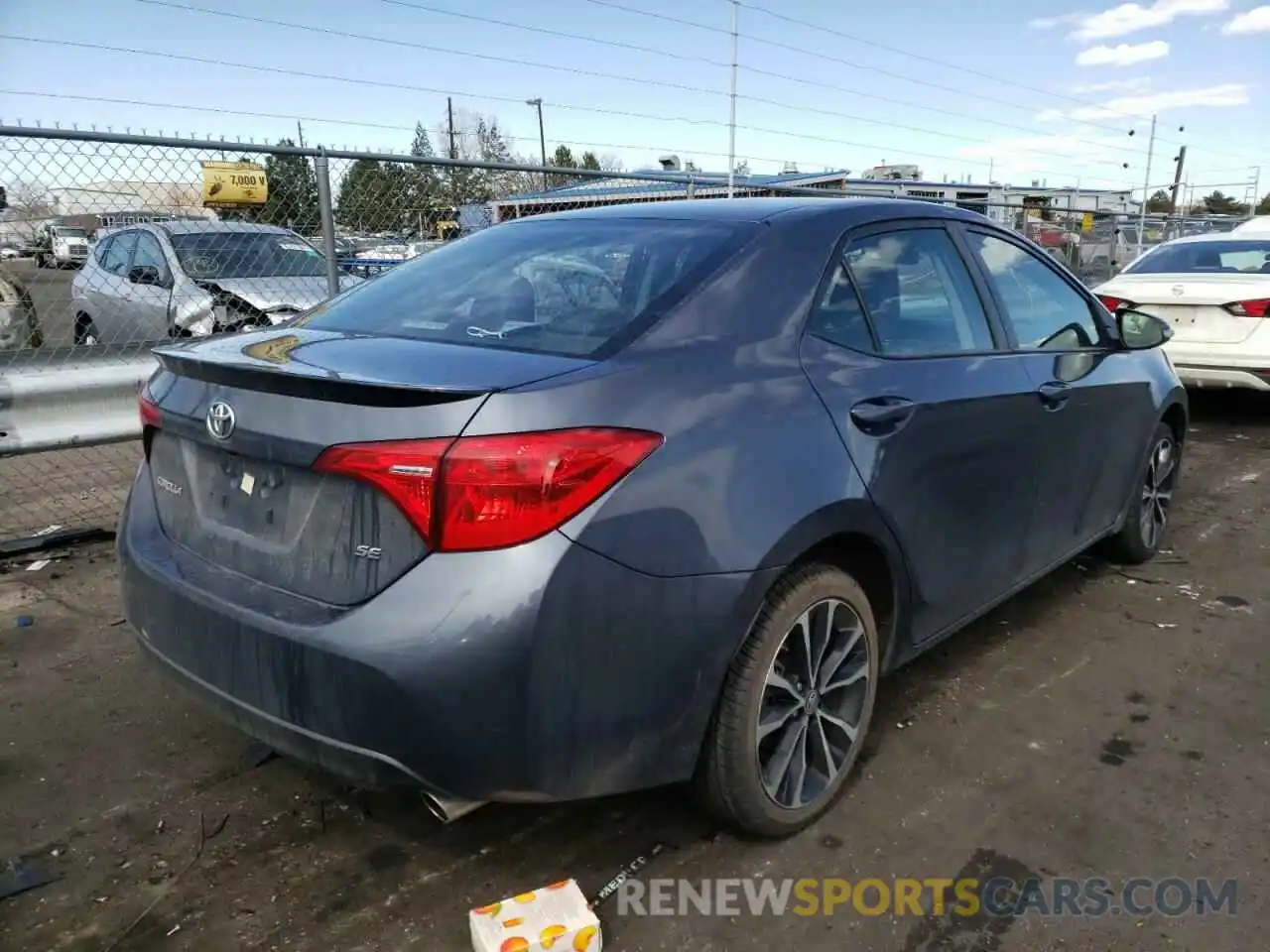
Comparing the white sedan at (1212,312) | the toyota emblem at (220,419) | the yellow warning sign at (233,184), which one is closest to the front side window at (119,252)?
the yellow warning sign at (233,184)

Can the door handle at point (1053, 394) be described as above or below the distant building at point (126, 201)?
below

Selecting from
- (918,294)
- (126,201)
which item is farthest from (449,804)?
(126,201)

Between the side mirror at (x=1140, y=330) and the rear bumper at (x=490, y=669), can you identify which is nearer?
the rear bumper at (x=490, y=669)

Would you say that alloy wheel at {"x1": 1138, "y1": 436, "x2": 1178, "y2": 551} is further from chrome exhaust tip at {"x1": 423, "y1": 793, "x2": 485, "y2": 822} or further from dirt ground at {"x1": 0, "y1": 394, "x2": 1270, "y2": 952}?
chrome exhaust tip at {"x1": 423, "y1": 793, "x2": 485, "y2": 822}

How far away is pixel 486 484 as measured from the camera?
1.86 meters

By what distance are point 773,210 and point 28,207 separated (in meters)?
3.75

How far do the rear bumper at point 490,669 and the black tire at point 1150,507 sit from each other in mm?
2926

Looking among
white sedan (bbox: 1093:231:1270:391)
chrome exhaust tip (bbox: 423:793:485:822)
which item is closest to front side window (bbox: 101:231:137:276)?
chrome exhaust tip (bbox: 423:793:485:822)

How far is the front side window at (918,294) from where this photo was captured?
2777 mm

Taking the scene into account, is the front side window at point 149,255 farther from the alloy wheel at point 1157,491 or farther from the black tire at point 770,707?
the alloy wheel at point 1157,491

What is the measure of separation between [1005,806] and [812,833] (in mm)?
577

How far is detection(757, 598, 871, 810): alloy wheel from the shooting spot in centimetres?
242

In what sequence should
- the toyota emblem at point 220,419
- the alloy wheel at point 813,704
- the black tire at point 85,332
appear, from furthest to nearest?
the black tire at point 85,332, the alloy wheel at point 813,704, the toyota emblem at point 220,419

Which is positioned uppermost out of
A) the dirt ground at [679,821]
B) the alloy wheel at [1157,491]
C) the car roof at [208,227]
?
the car roof at [208,227]
